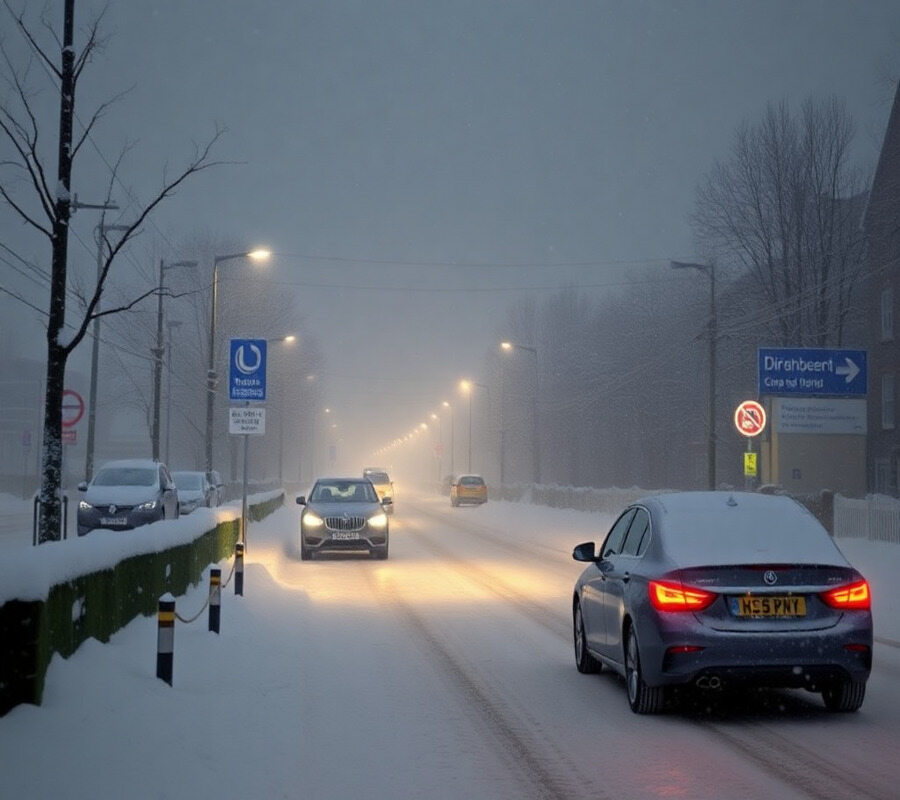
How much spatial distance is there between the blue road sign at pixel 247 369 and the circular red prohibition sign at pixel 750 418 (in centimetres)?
1069

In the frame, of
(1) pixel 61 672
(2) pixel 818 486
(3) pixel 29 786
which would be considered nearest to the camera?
(3) pixel 29 786

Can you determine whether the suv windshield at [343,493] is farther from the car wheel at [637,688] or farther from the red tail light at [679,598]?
the red tail light at [679,598]

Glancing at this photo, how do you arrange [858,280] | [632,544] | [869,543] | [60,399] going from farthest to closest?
[858,280] < [869,543] < [60,399] < [632,544]

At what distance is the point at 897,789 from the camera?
730cm

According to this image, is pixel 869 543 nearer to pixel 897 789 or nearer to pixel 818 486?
pixel 818 486

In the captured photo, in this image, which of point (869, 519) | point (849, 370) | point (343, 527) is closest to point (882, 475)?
point (849, 370)

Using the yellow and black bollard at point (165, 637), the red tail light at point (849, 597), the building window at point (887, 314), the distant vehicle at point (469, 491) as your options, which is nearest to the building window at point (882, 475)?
the building window at point (887, 314)

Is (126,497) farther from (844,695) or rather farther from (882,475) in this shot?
(882,475)

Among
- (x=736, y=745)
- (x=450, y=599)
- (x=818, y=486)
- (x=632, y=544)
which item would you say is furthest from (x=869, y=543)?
(x=736, y=745)

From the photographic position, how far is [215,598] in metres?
13.9

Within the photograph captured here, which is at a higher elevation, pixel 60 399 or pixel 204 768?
pixel 60 399

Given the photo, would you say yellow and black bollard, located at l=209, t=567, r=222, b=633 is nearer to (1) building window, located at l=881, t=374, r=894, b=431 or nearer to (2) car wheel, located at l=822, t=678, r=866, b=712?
(2) car wheel, located at l=822, t=678, r=866, b=712

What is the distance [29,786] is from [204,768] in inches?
55.4

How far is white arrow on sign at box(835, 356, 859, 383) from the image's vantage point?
39.4m
